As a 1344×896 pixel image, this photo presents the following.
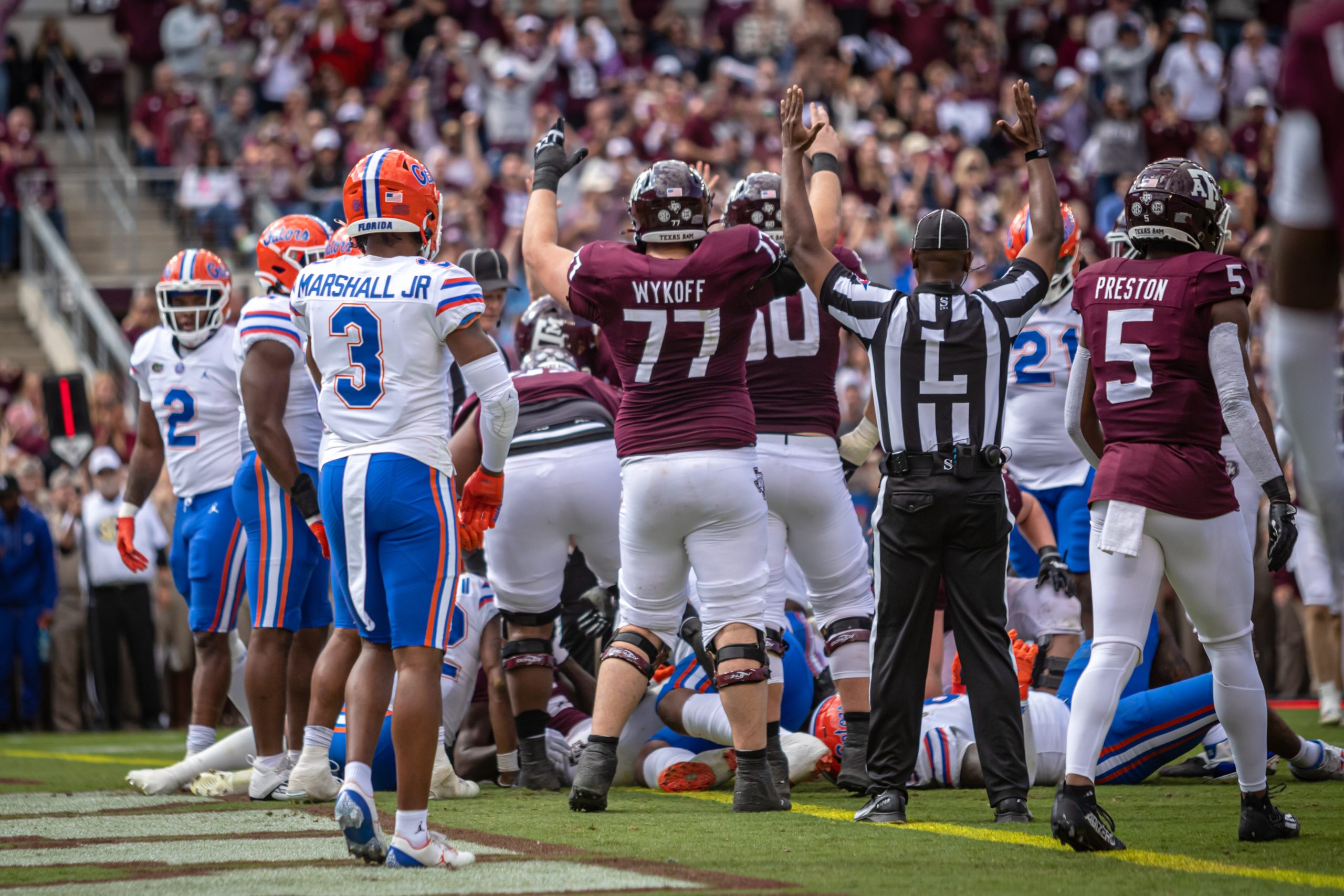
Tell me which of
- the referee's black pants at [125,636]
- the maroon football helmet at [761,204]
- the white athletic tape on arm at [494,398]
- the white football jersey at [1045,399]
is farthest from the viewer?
the referee's black pants at [125,636]

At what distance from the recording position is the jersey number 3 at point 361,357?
5.22m

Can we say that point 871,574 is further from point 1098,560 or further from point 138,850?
point 138,850

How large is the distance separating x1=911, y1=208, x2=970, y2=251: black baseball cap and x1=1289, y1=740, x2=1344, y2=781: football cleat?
8.88 feet

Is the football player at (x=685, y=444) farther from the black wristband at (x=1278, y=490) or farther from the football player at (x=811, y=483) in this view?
the black wristband at (x=1278, y=490)

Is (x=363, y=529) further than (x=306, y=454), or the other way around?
(x=306, y=454)

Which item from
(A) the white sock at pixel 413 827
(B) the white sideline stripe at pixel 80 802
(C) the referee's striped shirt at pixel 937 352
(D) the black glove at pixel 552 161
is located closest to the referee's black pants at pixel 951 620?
(C) the referee's striped shirt at pixel 937 352

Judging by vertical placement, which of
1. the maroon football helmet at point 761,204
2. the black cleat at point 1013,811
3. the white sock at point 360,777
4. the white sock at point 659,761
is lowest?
the white sock at point 659,761

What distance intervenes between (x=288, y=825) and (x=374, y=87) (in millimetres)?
14613

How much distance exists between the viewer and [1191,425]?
5.22 metres

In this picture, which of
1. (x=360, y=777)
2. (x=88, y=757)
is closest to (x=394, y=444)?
(x=360, y=777)

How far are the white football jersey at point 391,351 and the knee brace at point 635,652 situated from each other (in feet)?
4.37

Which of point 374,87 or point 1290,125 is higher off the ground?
point 374,87

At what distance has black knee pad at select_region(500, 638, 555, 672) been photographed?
7.27 m

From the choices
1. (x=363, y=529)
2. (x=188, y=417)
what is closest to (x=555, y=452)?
(x=188, y=417)
